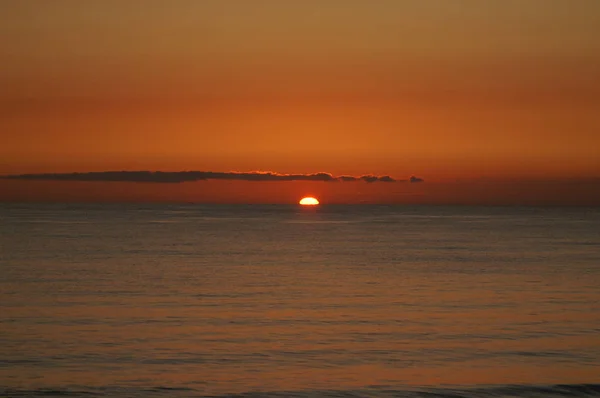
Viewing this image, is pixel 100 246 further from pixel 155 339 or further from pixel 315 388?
pixel 315 388

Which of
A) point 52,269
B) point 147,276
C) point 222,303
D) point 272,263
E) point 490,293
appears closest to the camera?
point 222,303

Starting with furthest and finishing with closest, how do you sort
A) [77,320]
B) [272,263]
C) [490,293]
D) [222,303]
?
1. [272,263]
2. [490,293]
3. [222,303]
4. [77,320]

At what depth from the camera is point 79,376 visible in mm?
22422

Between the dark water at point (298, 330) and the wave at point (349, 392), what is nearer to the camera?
the wave at point (349, 392)

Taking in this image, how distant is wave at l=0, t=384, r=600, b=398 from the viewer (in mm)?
20828

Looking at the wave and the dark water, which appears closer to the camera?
the wave

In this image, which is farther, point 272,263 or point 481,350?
point 272,263

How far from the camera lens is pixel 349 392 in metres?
21.2

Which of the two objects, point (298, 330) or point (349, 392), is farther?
point (298, 330)

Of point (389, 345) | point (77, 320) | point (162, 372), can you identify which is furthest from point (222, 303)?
point (162, 372)

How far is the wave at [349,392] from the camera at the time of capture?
20828 mm

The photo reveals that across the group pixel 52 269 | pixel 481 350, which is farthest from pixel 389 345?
pixel 52 269

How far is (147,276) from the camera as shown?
47531mm

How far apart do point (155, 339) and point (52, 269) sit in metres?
25.3
